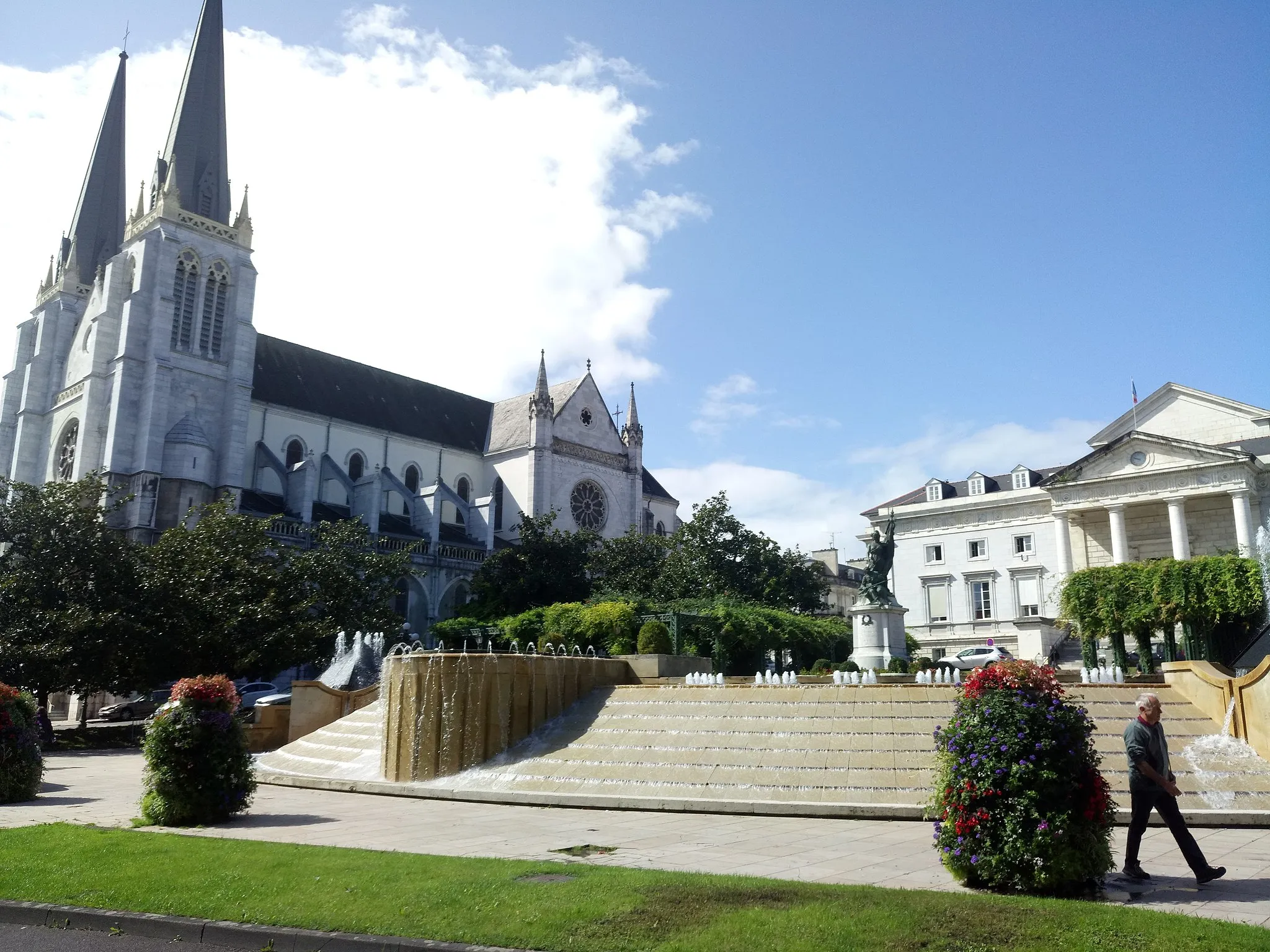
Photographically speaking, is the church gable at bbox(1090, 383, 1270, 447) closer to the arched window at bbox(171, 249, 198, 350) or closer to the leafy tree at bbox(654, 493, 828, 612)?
the leafy tree at bbox(654, 493, 828, 612)

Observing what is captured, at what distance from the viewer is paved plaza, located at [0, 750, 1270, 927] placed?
7883 millimetres

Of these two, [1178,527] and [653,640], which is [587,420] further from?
[653,640]

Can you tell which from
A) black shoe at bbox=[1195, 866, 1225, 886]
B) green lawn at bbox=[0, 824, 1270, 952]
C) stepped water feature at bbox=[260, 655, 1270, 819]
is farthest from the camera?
stepped water feature at bbox=[260, 655, 1270, 819]

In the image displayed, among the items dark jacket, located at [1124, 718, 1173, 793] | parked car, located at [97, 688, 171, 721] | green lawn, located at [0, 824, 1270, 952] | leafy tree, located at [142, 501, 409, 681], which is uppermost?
leafy tree, located at [142, 501, 409, 681]

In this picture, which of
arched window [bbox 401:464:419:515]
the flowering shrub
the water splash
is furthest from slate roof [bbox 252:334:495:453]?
the flowering shrub

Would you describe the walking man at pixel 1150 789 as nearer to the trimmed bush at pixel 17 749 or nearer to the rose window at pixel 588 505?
the trimmed bush at pixel 17 749

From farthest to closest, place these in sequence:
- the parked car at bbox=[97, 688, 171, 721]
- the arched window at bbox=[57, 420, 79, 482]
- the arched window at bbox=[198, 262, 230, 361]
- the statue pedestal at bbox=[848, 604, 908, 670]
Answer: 1. the arched window at bbox=[198, 262, 230, 361]
2. the arched window at bbox=[57, 420, 79, 482]
3. the parked car at bbox=[97, 688, 171, 721]
4. the statue pedestal at bbox=[848, 604, 908, 670]

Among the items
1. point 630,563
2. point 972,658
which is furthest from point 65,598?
point 972,658

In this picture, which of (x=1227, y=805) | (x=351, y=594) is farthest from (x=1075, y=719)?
(x=351, y=594)

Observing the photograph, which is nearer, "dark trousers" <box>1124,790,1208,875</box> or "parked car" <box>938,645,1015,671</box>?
"dark trousers" <box>1124,790,1208,875</box>

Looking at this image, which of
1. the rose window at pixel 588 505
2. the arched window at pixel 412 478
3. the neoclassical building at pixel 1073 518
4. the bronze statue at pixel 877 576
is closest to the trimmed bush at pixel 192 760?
the bronze statue at pixel 877 576

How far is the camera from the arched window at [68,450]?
50656 millimetres

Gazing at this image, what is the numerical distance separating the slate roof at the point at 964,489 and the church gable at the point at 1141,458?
617cm

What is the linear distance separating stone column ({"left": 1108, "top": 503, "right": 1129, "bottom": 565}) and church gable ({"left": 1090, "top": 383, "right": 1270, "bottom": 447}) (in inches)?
141
